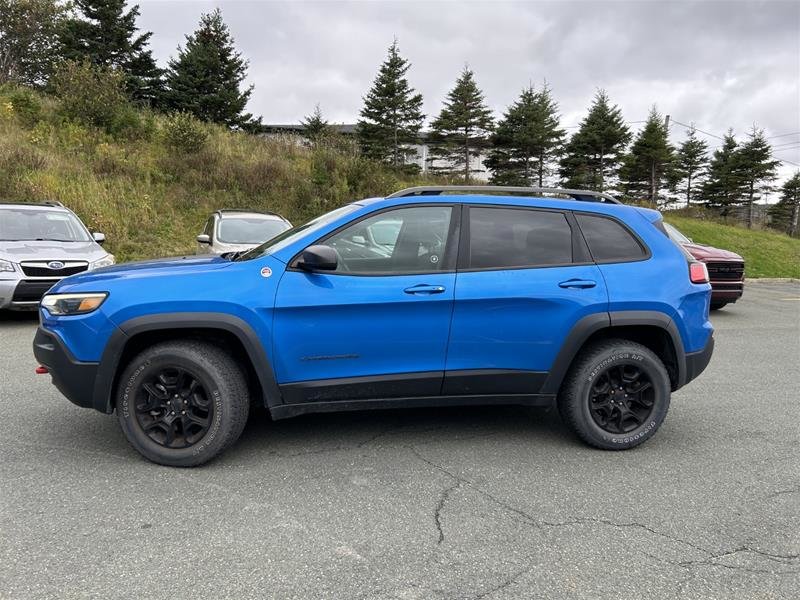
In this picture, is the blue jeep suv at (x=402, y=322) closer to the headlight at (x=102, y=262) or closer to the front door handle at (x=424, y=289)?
the front door handle at (x=424, y=289)

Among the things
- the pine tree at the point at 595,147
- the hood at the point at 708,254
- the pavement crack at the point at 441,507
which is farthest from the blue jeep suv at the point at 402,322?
the pine tree at the point at 595,147

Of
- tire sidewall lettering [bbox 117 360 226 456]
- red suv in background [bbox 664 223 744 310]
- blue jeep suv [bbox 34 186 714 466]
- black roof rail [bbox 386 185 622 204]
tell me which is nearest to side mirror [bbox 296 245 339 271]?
blue jeep suv [bbox 34 186 714 466]

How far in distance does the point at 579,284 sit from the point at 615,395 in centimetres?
84

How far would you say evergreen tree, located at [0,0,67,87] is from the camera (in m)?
31.9

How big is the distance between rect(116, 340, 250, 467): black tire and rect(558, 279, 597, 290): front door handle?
7.11 ft

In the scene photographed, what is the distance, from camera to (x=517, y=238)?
12.6 ft

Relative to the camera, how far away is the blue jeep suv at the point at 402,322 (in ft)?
11.1

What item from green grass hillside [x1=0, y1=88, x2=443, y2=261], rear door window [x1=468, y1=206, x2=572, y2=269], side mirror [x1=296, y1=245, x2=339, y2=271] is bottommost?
side mirror [x1=296, y1=245, x2=339, y2=271]

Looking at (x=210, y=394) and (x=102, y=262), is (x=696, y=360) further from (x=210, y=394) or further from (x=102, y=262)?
(x=102, y=262)

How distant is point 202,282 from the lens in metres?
3.40

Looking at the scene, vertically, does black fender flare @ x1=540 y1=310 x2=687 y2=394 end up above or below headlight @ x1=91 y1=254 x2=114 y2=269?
below

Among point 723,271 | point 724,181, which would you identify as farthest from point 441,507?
point 724,181

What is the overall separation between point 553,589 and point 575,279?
201cm

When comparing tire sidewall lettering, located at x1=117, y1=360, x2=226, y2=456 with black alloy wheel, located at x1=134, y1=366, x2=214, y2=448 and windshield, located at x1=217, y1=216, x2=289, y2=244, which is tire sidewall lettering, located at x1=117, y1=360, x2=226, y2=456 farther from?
windshield, located at x1=217, y1=216, x2=289, y2=244
